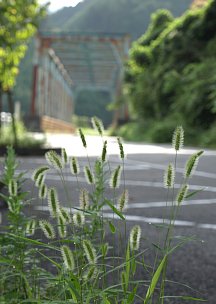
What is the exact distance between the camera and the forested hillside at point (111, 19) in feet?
216

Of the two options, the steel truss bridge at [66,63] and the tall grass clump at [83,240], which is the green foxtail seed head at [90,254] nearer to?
the tall grass clump at [83,240]

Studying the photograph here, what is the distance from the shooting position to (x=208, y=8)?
22281 millimetres

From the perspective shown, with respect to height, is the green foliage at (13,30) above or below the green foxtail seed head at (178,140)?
above

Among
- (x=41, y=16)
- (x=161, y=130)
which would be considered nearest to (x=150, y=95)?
(x=161, y=130)

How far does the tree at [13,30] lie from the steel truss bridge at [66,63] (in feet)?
68.4

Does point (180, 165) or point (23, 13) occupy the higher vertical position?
point (23, 13)

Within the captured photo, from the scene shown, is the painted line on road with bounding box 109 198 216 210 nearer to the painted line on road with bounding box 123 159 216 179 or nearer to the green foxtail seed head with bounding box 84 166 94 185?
the painted line on road with bounding box 123 159 216 179

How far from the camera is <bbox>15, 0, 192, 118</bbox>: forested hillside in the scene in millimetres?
65688

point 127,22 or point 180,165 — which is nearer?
point 180,165

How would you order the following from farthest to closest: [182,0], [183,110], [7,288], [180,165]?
1. [182,0]
2. [183,110]
3. [180,165]
4. [7,288]

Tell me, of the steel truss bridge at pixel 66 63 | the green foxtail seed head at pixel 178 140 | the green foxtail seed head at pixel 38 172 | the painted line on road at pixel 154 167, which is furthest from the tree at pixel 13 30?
the steel truss bridge at pixel 66 63

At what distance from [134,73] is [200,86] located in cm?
1311

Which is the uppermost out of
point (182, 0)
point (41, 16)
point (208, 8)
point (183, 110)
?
point (182, 0)

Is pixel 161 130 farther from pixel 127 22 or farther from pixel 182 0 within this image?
pixel 127 22
